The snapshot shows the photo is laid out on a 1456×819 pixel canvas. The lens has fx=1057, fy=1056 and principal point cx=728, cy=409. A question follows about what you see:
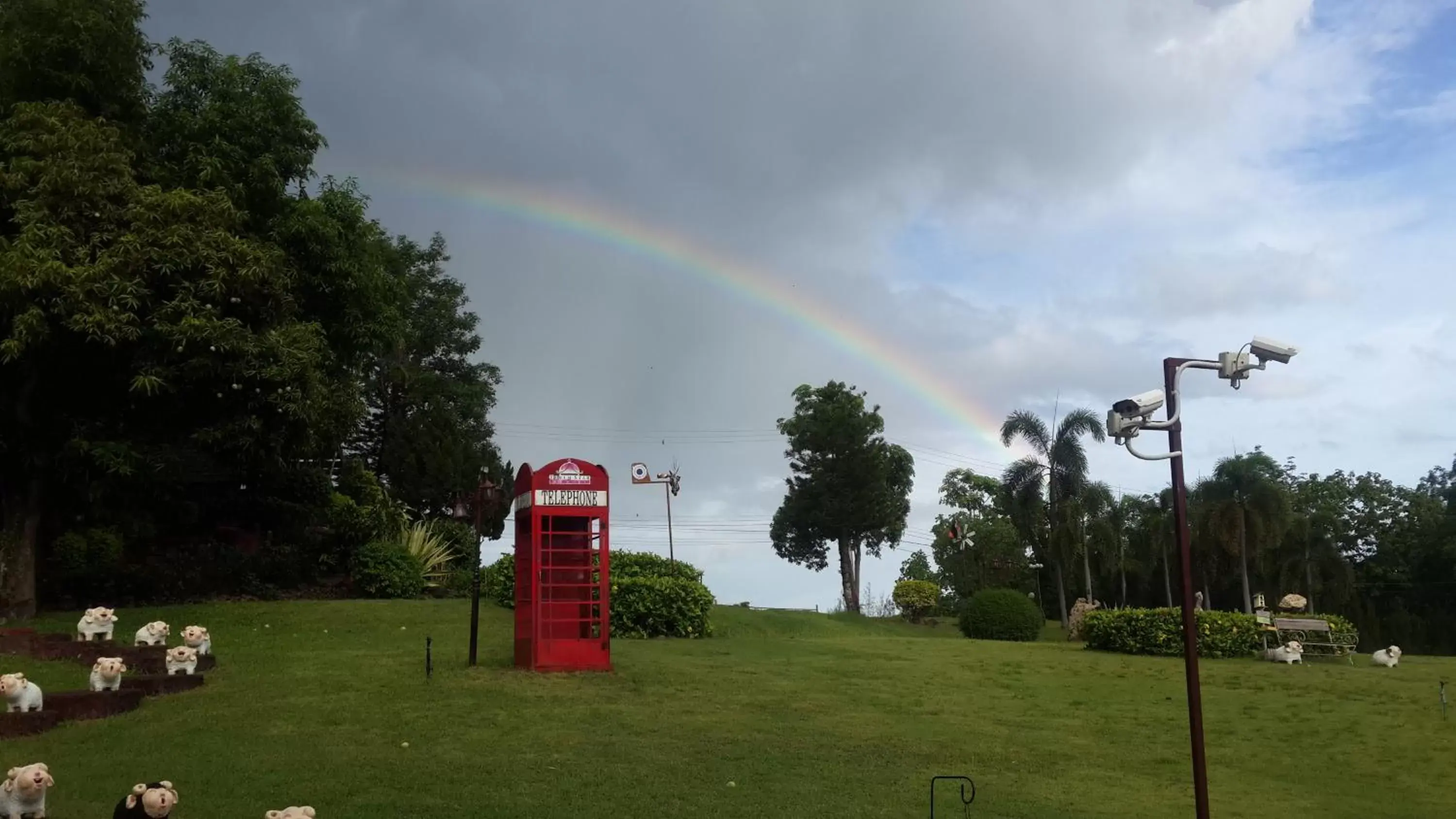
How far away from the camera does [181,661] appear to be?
12.5m

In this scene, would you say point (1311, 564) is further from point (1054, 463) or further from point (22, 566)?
point (22, 566)

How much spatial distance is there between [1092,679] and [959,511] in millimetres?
38400

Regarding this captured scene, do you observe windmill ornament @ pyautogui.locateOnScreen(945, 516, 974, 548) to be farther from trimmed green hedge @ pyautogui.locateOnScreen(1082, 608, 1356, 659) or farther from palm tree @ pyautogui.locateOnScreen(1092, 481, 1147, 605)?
trimmed green hedge @ pyautogui.locateOnScreen(1082, 608, 1356, 659)

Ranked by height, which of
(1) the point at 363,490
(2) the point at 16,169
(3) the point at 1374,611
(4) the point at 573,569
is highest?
(2) the point at 16,169

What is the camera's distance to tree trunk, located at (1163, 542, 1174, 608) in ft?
134

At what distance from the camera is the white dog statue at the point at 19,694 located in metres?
9.42

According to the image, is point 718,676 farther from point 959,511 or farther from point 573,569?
point 959,511

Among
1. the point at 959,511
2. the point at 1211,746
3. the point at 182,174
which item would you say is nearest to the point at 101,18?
the point at 182,174

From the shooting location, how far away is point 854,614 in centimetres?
3522

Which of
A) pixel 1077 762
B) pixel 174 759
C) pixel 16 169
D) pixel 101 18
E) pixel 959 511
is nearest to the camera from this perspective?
pixel 174 759

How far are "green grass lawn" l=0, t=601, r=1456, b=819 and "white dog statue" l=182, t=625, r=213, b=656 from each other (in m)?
0.39

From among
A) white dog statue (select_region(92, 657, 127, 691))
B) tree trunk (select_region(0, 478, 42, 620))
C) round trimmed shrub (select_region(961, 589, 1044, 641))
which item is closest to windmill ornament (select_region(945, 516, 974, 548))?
round trimmed shrub (select_region(961, 589, 1044, 641))

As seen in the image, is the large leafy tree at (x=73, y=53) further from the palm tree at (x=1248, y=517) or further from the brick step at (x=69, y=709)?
the palm tree at (x=1248, y=517)

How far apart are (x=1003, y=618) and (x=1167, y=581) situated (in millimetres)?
17460
